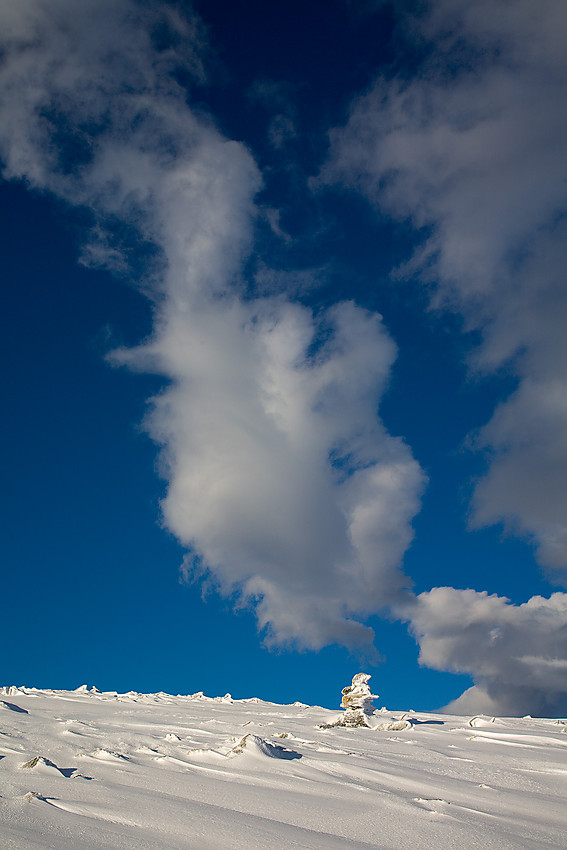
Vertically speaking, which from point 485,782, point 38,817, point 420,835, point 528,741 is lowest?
point 38,817

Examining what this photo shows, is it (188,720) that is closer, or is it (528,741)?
(528,741)

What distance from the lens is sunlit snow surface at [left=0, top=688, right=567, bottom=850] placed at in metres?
5.96

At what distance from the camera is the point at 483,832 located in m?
6.38

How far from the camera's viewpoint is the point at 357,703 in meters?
20.9

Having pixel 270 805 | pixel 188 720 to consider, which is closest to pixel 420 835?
pixel 270 805

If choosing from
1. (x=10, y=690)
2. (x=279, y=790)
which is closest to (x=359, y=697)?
(x=279, y=790)

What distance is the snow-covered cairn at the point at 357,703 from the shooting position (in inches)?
758

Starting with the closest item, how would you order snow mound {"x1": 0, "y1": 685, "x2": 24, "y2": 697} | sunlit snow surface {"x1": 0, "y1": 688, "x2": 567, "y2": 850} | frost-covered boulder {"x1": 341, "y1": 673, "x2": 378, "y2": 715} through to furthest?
sunlit snow surface {"x1": 0, "y1": 688, "x2": 567, "y2": 850} < frost-covered boulder {"x1": 341, "y1": 673, "x2": 378, "y2": 715} < snow mound {"x1": 0, "y1": 685, "x2": 24, "y2": 697}

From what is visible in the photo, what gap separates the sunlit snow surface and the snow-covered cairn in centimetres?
338

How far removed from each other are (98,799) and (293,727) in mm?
12800

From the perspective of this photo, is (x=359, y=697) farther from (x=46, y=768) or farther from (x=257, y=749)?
(x=46, y=768)

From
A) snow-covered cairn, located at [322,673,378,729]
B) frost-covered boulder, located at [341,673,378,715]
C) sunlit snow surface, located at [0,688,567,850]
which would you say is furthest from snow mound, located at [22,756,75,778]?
frost-covered boulder, located at [341,673,378,715]

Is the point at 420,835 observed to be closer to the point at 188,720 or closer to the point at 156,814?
the point at 156,814

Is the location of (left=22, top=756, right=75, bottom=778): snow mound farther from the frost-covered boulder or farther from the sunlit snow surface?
the frost-covered boulder
